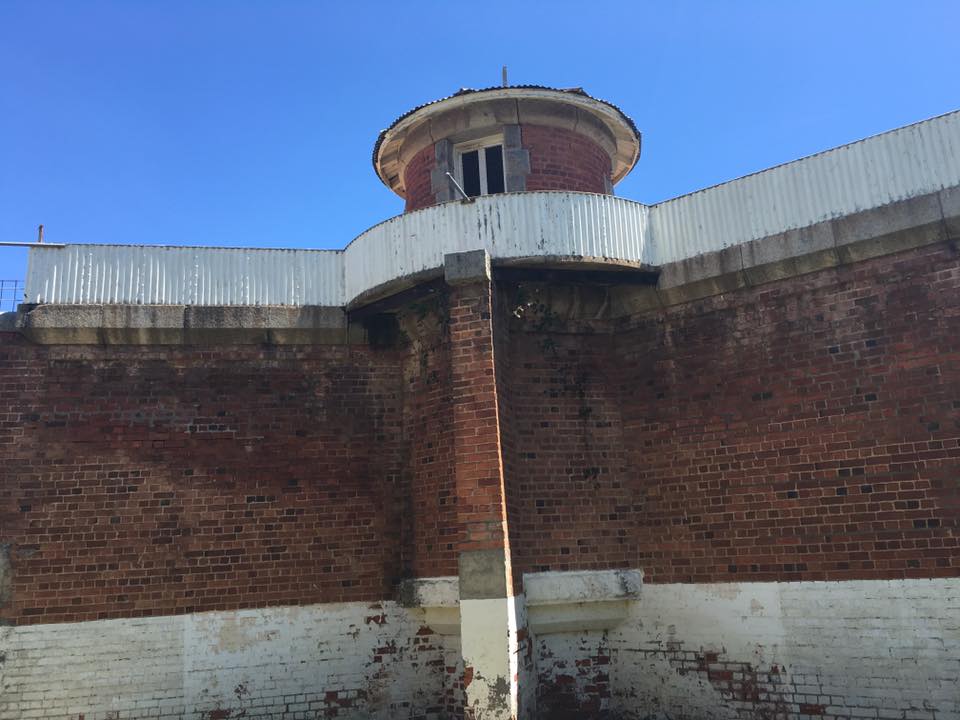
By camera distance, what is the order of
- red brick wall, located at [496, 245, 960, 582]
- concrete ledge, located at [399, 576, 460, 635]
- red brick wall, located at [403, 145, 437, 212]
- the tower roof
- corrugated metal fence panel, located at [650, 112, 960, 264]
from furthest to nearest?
red brick wall, located at [403, 145, 437, 212] < the tower roof < concrete ledge, located at [399, 576, 460, 635] < corrugated metal fence panel, located at [650, 112, 960, 264] < red brick wall, located at [496, 245, 960, 582]

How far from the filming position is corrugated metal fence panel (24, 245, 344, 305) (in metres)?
11.0

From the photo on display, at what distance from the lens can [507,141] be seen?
12.2 meters

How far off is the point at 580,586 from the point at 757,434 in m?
3.00

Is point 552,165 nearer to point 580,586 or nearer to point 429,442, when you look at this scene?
point 429,442

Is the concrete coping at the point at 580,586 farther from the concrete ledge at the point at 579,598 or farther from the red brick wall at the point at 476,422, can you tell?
the red brick wall at the point at 476,422

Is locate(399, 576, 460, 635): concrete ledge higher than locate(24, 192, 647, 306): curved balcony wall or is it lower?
lower

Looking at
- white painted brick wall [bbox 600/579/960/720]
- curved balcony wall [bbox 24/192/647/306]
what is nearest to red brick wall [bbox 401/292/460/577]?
curved balcony wall [bbox 24/192/647/306]

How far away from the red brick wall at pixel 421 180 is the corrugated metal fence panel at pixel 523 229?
6.89 ft

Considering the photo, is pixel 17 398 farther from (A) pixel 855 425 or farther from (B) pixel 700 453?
(A) pixel 855 425

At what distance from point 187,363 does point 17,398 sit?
228 cm

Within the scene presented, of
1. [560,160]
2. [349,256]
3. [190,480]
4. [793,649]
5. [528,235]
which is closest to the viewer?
[793,649]

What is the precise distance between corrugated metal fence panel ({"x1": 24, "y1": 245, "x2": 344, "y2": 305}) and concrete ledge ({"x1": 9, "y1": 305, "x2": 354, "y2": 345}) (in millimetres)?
150

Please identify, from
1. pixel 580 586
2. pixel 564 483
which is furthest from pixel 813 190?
pixel 580 586

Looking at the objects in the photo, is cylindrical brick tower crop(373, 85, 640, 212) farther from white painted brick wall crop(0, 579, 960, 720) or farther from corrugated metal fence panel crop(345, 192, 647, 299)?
white painted brick wall crop(0, 579, 960, 720)
